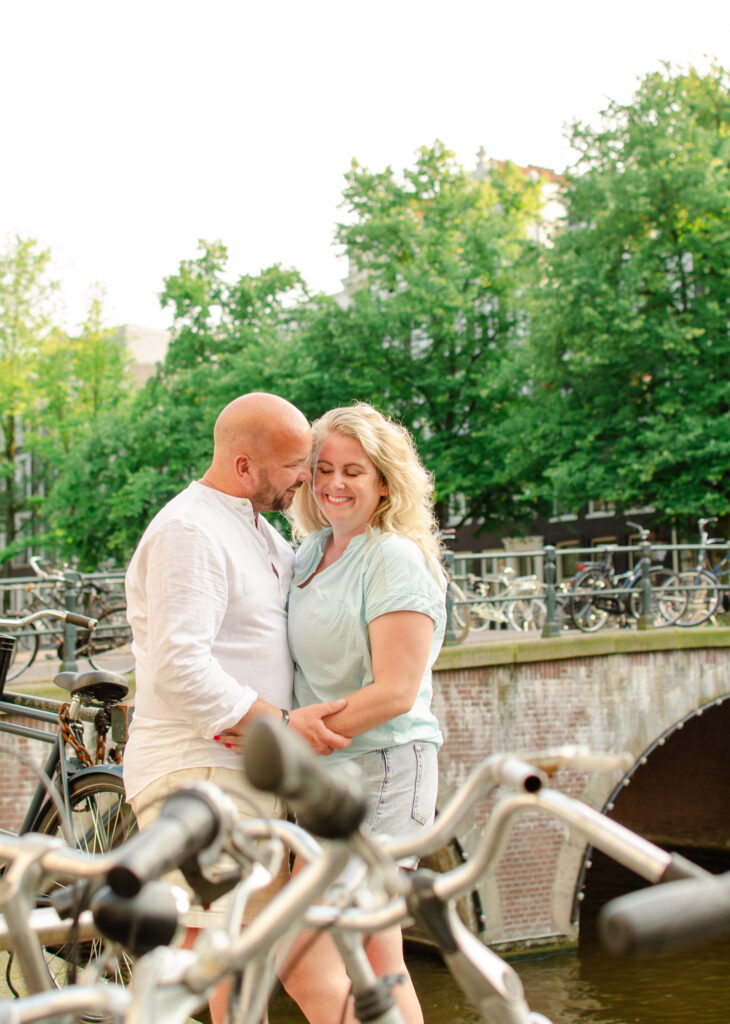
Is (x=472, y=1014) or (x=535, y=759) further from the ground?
(x=535, y=759)

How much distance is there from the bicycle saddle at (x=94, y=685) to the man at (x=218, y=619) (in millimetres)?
1228

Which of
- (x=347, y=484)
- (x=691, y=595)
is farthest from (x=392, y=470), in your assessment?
(x=691, y=595)

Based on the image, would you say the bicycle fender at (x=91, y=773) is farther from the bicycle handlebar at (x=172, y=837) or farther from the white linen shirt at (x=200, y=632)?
the bicycle handlebar at (x=172, y=837)

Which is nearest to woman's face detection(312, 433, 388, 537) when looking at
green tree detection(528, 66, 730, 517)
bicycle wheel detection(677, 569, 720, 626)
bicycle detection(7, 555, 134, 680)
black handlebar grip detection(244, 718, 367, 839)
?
black handlebar grip detection(244, 718, 367, 839)

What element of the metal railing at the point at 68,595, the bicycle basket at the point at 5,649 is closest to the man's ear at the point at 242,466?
the bicycle basket at the point at 5,649

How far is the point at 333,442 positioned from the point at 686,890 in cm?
182

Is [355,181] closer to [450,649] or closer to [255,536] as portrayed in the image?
[450,649]

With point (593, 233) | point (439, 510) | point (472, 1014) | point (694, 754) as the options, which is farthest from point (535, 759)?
point (439, 510)

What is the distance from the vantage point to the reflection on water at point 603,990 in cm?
893

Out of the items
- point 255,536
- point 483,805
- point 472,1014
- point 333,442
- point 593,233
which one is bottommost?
point 472,1014

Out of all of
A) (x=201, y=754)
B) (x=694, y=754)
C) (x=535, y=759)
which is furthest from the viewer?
(x=694, y=754)

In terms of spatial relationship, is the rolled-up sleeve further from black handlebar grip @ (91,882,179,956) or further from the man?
black handlebar grip @ (91,882,179,956)

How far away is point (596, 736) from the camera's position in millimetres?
10977

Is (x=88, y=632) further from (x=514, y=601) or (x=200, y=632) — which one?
(x=200, y=632)
